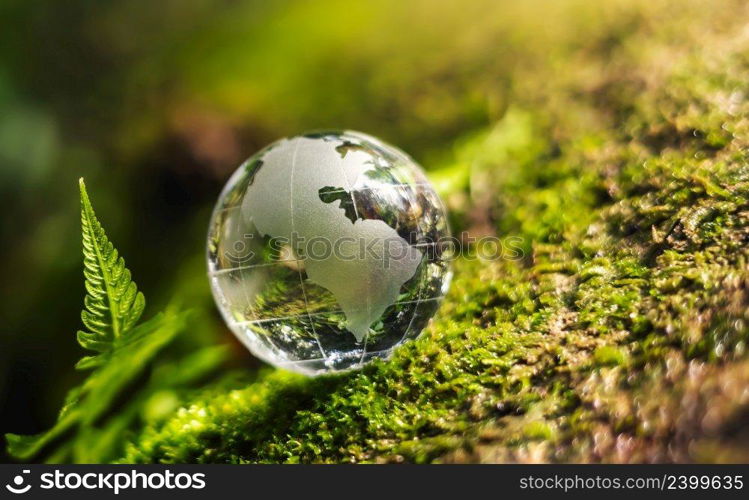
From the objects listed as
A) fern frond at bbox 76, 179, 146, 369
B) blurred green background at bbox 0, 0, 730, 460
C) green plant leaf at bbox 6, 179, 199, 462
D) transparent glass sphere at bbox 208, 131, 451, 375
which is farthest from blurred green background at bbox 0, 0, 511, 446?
transparent glass sphere at bbox 208, 131, 451, 375

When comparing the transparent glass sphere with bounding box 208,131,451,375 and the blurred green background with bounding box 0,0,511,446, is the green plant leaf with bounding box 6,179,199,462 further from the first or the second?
the blurred green background with bounding box 0,0,511,446

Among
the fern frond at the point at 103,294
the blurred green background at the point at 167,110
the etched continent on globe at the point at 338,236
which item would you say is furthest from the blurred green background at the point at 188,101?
the etched continent on globe at the point at 338,236

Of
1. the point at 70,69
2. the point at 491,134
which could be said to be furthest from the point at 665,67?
the point at 70,69

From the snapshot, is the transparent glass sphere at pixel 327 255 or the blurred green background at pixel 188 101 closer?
the transparent glass sphere at pixel 327 255

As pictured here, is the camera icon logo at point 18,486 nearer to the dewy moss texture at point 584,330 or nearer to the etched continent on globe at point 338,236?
the dewy moss texture at point 584,330

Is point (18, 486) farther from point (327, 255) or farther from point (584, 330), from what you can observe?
point (584, 330)

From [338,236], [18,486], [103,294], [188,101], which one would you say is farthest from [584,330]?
[188,101]

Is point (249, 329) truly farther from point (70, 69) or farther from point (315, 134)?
point (70, 69)
